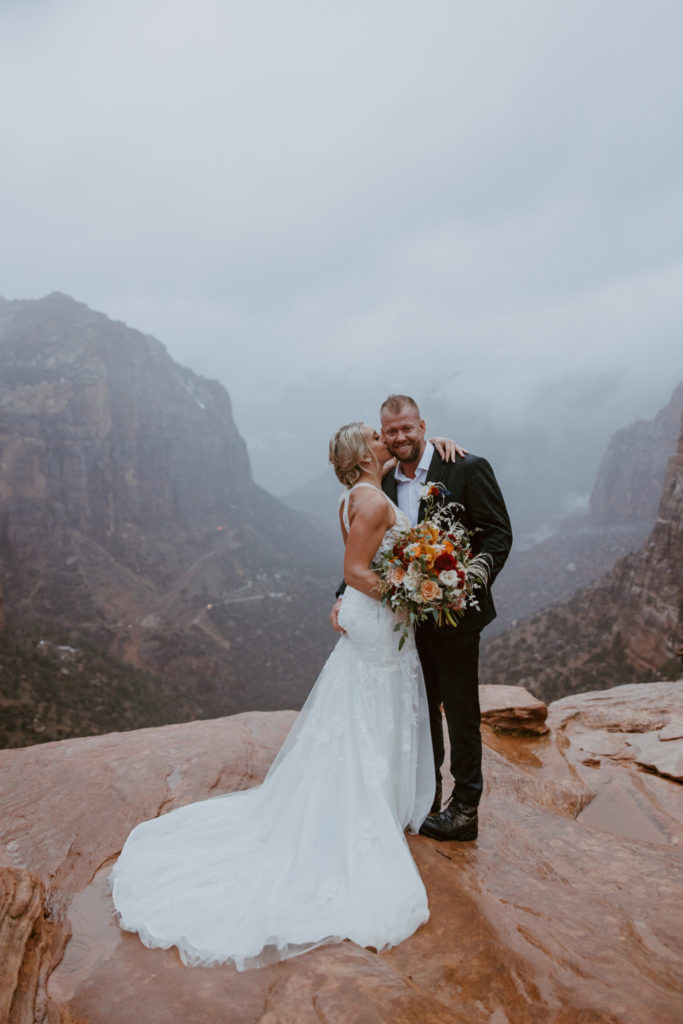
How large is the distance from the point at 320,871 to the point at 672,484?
47.9 meters

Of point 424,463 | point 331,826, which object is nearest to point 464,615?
point 424,463

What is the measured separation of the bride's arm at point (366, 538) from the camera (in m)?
3.93

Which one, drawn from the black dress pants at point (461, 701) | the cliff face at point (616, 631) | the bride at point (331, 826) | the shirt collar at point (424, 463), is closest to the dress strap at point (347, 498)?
the bride at point (331, 826)

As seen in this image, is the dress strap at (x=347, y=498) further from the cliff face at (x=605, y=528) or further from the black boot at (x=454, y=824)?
the cliff face at (x=605, y=528)

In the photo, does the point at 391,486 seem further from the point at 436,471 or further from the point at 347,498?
the point at 347,498

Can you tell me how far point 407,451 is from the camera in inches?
163

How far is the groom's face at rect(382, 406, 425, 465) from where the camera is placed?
4090mm

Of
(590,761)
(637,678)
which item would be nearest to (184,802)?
(590,761)

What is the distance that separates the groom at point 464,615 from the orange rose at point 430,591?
529 mm

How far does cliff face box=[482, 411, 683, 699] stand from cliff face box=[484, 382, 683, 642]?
39.0 meters

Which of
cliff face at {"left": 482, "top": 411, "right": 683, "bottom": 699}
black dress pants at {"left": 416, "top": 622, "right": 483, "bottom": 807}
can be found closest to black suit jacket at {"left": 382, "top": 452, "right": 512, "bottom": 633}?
black dress pants at {"left": 416, "top": 622, "right": 483, "bottom": 807}

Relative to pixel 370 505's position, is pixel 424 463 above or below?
above

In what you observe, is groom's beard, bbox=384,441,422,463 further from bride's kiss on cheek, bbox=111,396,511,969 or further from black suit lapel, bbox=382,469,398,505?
black suit lapel, bbox=382,469,398,505

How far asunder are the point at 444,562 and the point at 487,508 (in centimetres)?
66
